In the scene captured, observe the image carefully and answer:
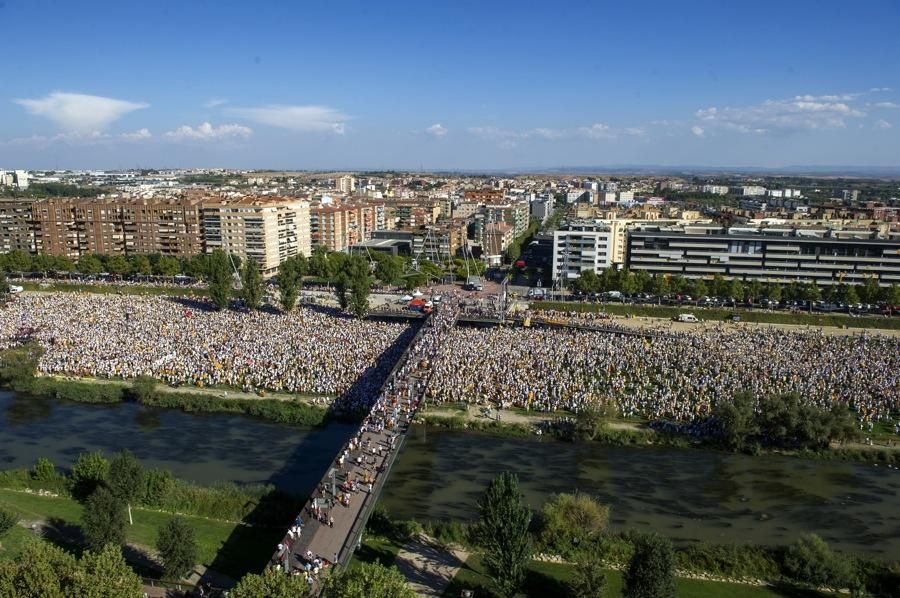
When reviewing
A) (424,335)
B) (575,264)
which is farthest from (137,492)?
(575,264)

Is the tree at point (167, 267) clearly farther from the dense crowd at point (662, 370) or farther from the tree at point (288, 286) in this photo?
the dense crowd at point (662, 370)

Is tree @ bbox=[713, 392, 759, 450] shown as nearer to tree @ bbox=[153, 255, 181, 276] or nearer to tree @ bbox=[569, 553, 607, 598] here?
tree @ bbox=[569, 553, 607, 598]

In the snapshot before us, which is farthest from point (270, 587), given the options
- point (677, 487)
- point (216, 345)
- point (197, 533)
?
point (216, 345)

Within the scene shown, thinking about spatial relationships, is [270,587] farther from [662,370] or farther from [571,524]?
[662,370]

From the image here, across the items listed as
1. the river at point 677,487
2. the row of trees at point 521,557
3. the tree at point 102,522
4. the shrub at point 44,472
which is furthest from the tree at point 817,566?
the shrub at point 44,472

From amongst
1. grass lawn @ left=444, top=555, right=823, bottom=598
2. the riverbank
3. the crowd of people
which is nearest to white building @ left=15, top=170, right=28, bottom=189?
the riverbank

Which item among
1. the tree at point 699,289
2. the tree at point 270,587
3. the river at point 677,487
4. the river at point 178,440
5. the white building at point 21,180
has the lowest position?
the river at point 677,487

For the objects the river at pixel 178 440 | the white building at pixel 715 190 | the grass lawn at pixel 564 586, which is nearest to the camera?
the grass lawn at pixel 564 586
